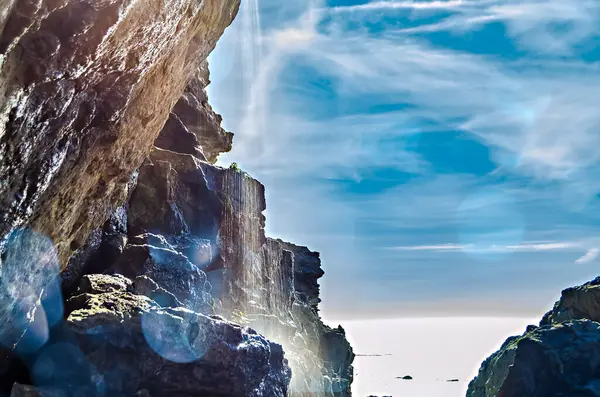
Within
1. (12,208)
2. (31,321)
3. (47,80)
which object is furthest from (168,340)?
(47,80)

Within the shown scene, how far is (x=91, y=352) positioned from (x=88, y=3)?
17.1 meters

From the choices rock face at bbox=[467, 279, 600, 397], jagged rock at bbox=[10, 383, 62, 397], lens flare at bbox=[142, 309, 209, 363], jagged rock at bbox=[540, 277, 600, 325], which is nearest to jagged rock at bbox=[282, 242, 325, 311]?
jagged rock at bbox=[540, 277, 600, 325]

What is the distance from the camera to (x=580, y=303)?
187 ft

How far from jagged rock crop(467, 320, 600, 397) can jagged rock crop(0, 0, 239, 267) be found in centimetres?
3223

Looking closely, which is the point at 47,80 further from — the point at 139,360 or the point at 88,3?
the point at 139,360

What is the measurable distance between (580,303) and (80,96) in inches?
2332

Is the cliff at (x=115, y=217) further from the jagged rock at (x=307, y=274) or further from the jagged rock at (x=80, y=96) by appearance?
the jagged rock at (x=307, y=274)

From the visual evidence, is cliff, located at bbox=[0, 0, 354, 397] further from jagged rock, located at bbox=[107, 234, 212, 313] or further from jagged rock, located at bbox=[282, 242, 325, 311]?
jagged rock, located at bbox=[282, 242, 325, 311]

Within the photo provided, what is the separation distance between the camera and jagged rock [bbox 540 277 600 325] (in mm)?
55156

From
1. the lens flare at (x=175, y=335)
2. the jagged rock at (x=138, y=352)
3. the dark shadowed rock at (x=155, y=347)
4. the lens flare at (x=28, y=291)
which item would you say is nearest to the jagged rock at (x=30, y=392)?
the jagged rock at (x=138, y=352)

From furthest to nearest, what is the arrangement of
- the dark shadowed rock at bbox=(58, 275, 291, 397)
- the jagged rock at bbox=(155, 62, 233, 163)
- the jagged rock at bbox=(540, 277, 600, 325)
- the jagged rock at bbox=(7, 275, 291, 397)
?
the jagged rock at bbox=(540, 277, 600, 325)
the jagged rock at bbox=(155, 62, 233, 163)
the dark shadowed rock at bbox=(58, 275, 291, 397)
the jagged rock at bbox=(7, 275, 291, 397)

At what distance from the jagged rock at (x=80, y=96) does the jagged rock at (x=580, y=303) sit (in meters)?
51.2

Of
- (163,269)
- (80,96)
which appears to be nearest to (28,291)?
(80,96)

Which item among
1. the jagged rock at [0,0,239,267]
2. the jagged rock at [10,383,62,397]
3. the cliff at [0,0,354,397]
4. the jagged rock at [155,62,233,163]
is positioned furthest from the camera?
the jagged rock at [155,62,233,163]
